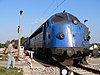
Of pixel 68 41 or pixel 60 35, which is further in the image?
pixel 68 41

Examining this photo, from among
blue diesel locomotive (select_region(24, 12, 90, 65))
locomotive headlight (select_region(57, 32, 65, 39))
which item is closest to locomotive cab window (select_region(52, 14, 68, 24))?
blue diesel locomotive (select_region(24, 12, 90, 65))

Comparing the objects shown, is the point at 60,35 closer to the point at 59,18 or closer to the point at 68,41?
the point at 68,41

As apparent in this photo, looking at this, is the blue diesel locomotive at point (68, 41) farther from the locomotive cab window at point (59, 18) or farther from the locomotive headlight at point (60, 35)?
the locomotive cab window at point (59, 18)

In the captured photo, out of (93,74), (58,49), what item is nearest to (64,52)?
(58,49)

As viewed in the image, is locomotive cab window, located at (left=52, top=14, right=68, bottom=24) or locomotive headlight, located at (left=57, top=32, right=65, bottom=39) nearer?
locomotive headlight, located at (left=57, top=32, right=65, bottom=39)

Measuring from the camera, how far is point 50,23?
16.3 metres

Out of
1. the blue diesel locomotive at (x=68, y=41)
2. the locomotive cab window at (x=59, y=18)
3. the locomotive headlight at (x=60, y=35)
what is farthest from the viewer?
the locomotive cab window at (x=59, y=18)

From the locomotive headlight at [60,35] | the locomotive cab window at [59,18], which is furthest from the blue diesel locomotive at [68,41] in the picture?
the locomotive cab window at [59,18]

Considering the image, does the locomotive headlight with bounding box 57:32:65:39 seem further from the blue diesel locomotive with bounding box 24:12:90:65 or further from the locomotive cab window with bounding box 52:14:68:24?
the locomotive cab window with bounding box 52:14:68:24

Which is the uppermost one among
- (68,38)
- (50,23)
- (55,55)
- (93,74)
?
(50,23)

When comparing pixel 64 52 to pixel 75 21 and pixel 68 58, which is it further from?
pixel 75 21

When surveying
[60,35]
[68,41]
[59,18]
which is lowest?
[68,41]

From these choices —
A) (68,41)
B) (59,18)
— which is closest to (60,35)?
(68,41)

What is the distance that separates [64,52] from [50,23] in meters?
2.32
